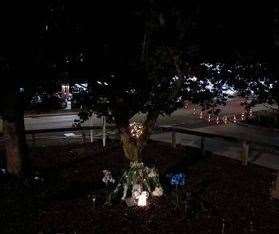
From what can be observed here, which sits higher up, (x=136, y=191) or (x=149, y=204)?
(x=136, y=191)

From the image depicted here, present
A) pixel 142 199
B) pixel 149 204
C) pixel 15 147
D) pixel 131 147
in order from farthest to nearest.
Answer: pixel 15 147, pixel 131 147, pixel 149 204, pixel 142 199

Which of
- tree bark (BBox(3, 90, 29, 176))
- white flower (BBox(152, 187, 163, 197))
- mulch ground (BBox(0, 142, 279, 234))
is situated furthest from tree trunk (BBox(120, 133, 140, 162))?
tree bark (BBox(3, 90, 29, 176))

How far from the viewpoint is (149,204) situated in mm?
11000

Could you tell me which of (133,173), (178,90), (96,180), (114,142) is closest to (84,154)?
(114,142)

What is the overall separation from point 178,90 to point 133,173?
2.11 m

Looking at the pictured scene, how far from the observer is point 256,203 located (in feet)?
37.3

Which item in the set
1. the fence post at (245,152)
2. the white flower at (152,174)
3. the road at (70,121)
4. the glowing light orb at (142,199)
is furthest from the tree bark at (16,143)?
the road at (70,121)

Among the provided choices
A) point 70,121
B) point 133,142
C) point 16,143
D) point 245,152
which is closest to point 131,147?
point 133,142

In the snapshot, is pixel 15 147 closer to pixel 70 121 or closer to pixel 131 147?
pixel 131 147

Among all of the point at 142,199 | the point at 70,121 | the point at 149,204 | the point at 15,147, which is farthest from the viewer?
the point at 70,121

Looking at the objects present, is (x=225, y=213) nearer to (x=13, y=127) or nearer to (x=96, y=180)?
(x=96, y=180)

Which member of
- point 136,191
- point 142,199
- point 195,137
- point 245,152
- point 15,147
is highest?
point 15,147

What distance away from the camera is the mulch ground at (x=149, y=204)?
9.85m

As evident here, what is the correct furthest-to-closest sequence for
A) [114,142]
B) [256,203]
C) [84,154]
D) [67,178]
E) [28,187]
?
[114,142] → [84,154] → [67,178] → [28,187] → [256,203]
